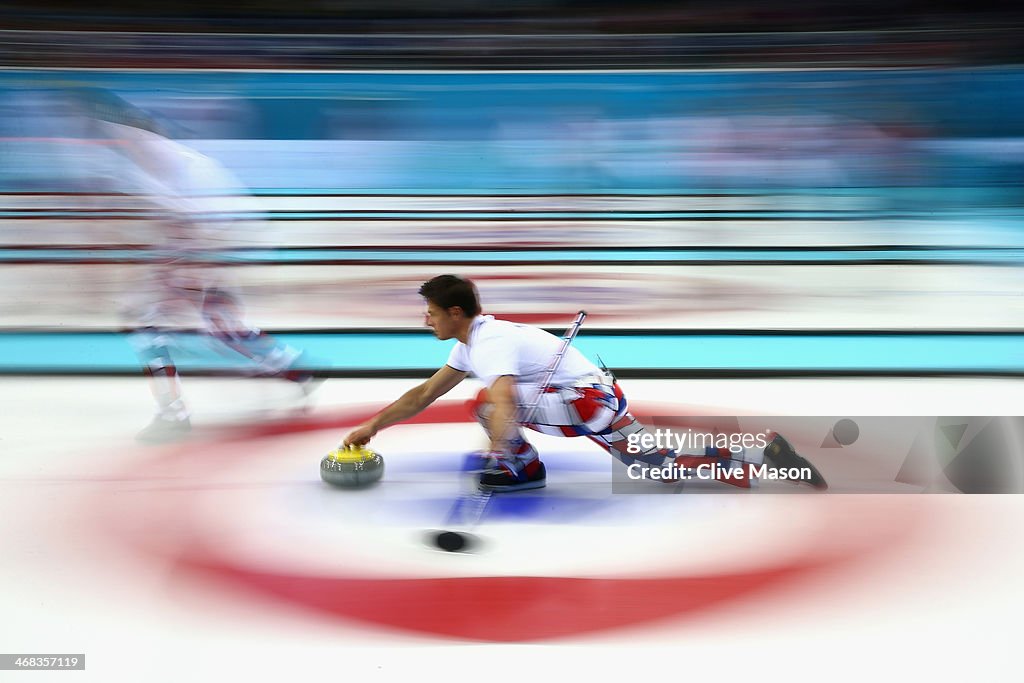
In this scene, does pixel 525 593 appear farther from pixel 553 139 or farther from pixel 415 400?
pixel 553 139

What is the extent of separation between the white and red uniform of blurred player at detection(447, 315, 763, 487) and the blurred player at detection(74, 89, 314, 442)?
4.37 feet

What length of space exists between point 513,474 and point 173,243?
65.8 inches

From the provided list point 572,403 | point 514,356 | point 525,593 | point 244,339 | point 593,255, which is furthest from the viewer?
point 593,255

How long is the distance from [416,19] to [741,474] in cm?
809

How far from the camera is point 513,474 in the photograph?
8.95ft

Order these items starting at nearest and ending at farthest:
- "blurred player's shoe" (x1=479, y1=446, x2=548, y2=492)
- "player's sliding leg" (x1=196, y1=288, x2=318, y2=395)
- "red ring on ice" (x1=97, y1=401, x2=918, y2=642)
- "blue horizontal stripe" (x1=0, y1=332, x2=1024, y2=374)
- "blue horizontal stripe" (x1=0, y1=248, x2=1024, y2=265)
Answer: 1. "red ring on ice" (x1=97, y1=401, x2=918, y2=642)
2. "blurred player's shoe" (x1=479, y1=446, x2=548, y2=492)
3. "player's sliding leg" (x1=196, y1=288, x2=318, y2=395)
4. "blue horizontal stripe" (x1=0, y1=332, x2=1024, y2=374)
5. "blue horizontal stripe" (x1=0, y1=248, x2=1024, y2=265)

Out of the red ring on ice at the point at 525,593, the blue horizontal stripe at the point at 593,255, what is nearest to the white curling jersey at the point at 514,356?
the red ring on ice at the point at 525,593

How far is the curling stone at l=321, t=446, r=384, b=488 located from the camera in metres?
2.75

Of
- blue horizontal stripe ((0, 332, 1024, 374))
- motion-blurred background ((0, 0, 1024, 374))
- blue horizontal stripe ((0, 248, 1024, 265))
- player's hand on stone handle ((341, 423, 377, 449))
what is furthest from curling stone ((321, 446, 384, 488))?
blue horizontal stripe ((0, 248, 1024, 265))

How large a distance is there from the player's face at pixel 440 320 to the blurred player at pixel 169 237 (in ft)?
4.36

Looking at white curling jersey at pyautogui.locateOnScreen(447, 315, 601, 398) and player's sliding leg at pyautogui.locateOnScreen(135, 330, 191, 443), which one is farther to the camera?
player's sliding leg at pyautogui.locateOnScreen(135, 330, 191, 443)

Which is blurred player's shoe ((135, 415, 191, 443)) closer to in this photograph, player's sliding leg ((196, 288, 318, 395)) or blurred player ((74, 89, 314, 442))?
blurred player ((74, 89, 314, 442))

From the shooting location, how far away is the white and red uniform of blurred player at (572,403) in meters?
2.58

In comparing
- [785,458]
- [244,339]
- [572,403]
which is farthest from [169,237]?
[785,458]
